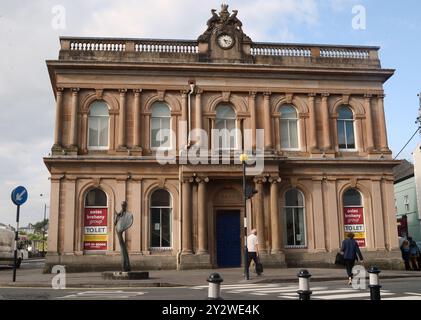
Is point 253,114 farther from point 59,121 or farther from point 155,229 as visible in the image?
point 59,121

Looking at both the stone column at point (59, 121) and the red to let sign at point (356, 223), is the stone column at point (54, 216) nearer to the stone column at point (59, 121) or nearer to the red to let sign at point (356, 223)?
the stone column at point (59, 121)

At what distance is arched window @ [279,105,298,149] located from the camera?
27.8m

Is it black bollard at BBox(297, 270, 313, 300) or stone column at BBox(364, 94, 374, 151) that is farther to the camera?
stone column at BBox(364, 94, 374, 151)

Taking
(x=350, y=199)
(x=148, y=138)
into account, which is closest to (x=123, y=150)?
(x=148, y=138)

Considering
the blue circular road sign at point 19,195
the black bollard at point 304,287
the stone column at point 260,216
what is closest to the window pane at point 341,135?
the stone column at point 260,216

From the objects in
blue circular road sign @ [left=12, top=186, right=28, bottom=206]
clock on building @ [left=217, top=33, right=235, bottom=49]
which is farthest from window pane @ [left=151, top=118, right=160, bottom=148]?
blue circular road sign @ [left=12, top=186, right=28, bottom=206]

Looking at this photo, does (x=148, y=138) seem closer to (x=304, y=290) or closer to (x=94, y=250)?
(x=94, y=250)

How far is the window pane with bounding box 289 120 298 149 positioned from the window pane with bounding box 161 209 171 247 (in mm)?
7724

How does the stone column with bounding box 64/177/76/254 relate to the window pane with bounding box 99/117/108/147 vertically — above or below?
below

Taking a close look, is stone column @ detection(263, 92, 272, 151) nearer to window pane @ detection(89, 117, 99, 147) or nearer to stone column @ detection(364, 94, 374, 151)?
stone column @ detection(364, 94, 374, 151)

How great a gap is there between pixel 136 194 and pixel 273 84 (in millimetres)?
9590

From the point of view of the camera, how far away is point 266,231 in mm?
25578

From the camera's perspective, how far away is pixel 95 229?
2552 cm

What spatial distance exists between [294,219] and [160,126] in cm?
871
